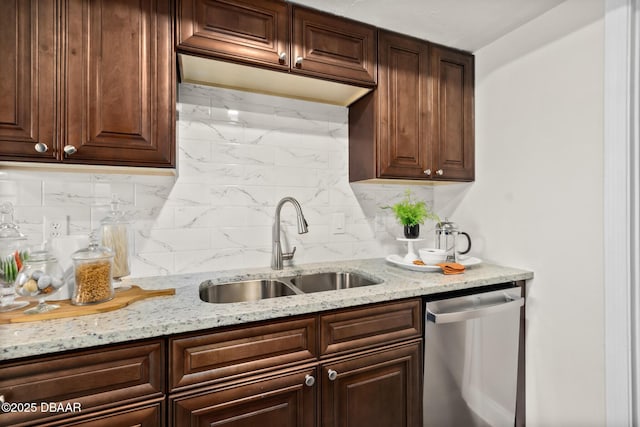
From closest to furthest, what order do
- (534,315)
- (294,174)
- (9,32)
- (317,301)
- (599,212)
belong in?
(9,32) → (317,301) → (599,212) → (534,315) → (294,174)

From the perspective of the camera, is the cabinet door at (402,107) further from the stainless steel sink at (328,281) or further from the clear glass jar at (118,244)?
the clear glass jar at (118,244)

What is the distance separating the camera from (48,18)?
1.17 metres

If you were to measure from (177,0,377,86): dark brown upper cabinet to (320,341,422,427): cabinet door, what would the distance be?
54.1 inches

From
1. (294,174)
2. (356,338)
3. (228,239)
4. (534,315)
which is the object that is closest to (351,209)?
(294,174)

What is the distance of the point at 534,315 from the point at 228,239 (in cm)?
173

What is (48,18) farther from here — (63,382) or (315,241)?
(315,241)

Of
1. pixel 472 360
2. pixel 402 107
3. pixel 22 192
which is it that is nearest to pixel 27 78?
pixel 22 192

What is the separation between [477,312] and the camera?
4.92ft

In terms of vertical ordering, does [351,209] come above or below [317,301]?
above

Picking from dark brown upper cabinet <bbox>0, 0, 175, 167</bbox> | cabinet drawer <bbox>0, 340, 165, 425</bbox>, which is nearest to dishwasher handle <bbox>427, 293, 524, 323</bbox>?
cabinet drawer <bbox>0, 340, 165, 425</bbox>

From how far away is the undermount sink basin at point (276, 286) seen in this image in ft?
5.22

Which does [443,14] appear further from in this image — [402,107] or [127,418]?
[127,418]

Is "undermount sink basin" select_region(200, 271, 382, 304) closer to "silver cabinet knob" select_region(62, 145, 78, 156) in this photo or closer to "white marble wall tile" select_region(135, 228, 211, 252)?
"white marble wall tile" select_region(135, 228, 211, 252)

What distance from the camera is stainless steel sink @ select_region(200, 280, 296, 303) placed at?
62.6 inches
